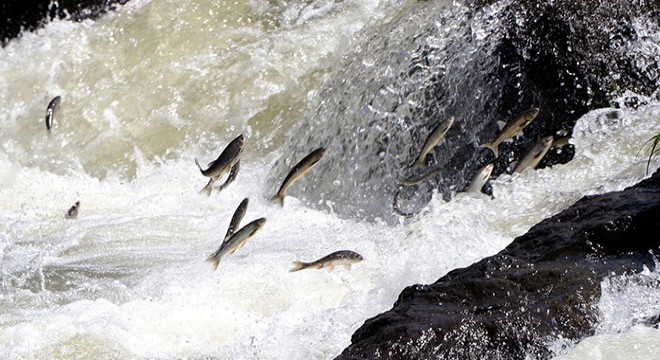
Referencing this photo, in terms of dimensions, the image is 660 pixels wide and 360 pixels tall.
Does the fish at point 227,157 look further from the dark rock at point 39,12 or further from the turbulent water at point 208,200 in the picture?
the dark rock at point 39,12

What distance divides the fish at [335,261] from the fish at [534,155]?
1.15 m

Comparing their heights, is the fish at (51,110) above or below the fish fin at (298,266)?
below

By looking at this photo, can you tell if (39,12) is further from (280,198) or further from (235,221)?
(235,221)

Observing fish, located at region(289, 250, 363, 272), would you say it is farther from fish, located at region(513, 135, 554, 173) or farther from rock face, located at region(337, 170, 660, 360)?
fish, located at region(513, 135, 554, 173)

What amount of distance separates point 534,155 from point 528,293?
1.93 metres

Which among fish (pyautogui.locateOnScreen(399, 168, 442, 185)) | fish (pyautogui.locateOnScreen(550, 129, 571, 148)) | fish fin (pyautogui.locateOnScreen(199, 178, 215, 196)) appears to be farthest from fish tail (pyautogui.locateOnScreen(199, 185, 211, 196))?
fish (pyautogui.locateOnScreen(550, 129, 571, 148))

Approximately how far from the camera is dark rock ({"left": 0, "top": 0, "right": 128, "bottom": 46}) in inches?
360

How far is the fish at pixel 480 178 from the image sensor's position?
19.4 ft

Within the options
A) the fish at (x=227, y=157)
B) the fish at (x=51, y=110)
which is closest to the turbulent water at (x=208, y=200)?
the fish at (x=51, y=110)

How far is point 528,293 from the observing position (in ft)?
13.1

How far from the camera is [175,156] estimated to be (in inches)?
308

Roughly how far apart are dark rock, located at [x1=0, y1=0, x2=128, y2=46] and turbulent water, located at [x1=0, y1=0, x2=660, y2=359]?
13 centimetres

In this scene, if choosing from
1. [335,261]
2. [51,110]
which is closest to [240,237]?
[335,261]

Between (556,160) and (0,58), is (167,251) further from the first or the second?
(0,58)
